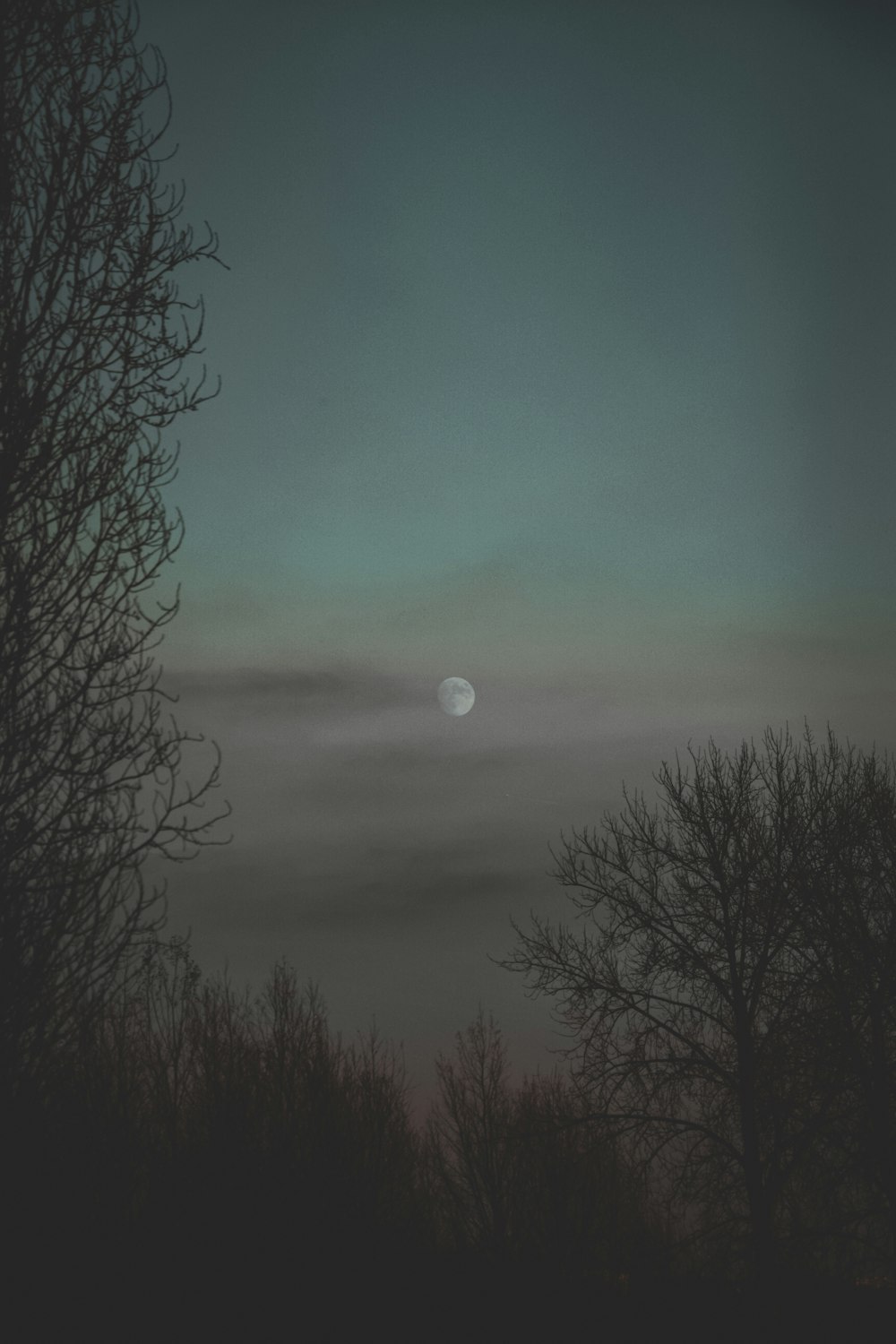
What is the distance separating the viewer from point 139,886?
886cm

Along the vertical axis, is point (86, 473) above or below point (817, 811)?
above

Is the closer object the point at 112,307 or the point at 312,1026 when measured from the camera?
the point at 112,307

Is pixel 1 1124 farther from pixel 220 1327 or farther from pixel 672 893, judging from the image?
pixel 220 1327

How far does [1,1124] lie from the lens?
8.89 metres

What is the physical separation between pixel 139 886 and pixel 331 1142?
21.7 metres

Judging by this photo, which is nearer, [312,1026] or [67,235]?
[67,235]

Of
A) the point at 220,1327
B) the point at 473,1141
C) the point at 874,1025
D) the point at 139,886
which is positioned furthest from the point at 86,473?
the point at 473,1141

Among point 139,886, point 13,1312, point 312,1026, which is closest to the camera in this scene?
point 139,886

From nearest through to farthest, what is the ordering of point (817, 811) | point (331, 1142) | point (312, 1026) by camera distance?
point (817, 811) → point (331, 1142) → point (312, 1026)

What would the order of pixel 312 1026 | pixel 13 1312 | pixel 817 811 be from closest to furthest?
pixel 13 1312
pixel 817 811
pixel 312 1026

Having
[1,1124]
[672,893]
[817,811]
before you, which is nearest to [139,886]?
[1,1124]

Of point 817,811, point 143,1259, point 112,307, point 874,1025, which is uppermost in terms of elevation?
point 112,307

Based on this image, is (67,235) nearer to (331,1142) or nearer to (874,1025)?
(874,1025)

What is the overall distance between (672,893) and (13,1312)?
12.0 m
